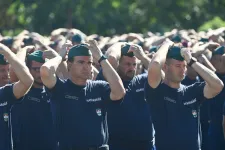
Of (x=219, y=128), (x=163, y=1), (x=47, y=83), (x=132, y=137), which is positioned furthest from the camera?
(x=163, y=1)

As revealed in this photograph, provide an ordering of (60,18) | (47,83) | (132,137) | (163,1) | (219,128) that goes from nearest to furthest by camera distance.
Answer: (47,83)
(132,137)
(219,128)
(60,18)
(163,1)

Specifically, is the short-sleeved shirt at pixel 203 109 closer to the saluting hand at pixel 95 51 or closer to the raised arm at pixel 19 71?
the saluting hand at pixel 95 51

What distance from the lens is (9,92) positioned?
9711 millimetres

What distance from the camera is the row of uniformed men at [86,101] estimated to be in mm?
9789

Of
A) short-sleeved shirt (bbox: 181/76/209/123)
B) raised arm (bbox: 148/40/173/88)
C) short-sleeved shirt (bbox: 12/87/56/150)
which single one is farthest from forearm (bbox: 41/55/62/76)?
short-sleeved shirt (bbox: 181/76/209/123)

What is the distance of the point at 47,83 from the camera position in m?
9.80

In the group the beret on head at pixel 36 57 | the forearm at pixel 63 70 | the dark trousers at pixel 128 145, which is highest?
the beret on head at pixel 36 57

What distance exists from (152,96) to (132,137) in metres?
1.02

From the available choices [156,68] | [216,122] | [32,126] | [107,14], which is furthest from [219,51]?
[107,14]

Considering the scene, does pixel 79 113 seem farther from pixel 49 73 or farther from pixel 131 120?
pixel 131 120

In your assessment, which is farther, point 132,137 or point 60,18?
point 60,18

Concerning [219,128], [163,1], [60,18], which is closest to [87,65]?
[219,128]

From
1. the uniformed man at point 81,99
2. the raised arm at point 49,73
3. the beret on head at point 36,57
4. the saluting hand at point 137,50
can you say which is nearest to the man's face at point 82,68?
the uniformed man at point 81,99

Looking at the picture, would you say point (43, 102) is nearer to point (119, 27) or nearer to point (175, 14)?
point (119, 27)
